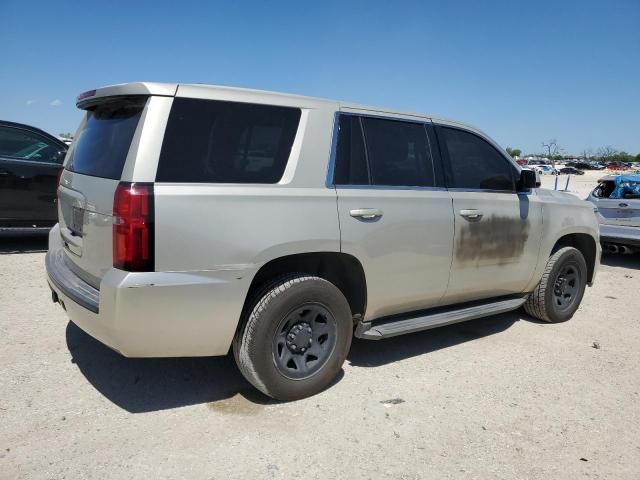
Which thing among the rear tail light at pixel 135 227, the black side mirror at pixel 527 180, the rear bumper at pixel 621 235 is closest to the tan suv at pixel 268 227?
the rear tail light at pixel 135 227

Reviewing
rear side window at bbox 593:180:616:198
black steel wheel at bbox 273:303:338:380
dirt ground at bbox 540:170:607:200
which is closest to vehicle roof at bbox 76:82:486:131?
black steel wheel at bbox 273:303:338:380

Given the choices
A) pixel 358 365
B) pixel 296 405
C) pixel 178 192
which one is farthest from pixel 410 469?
pixel 178 192

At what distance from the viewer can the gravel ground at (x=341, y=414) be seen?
2705 millimetres

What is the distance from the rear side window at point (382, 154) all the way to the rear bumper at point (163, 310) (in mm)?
1109

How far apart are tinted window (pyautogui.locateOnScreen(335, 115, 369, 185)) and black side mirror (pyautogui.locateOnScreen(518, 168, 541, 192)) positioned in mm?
1763

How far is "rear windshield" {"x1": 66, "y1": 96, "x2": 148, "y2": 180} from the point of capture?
2.93m

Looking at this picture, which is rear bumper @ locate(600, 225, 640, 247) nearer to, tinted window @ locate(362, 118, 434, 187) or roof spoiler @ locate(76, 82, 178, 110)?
tinted window @ locate(362, 118, 434, 187)

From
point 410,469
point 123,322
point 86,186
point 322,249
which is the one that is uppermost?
point 86,186

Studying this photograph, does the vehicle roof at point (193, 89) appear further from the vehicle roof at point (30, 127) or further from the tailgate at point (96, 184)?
the vehicle roof at point (30, 127)

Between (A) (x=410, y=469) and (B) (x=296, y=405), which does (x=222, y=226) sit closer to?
(B) (x=296, y=405)

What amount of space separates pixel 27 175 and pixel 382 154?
561cm

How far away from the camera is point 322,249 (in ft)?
10.7

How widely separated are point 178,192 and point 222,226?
0.30m

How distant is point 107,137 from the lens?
3184 millimetres
